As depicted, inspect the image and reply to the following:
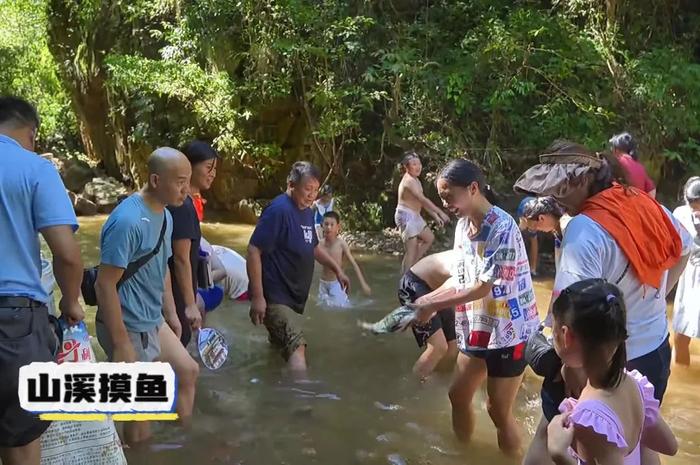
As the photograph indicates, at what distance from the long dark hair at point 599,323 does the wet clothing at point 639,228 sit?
518 millimetres

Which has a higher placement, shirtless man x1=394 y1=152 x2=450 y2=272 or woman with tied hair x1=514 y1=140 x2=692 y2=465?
woman with tied hair x1=514 y1=140 x2=692 y2=465

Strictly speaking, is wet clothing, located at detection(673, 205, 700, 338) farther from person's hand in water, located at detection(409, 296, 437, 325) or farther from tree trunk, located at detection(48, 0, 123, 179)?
tree trunk, located at detection(48, 0, 123, 179)

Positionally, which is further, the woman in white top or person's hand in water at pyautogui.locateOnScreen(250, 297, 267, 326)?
person's hand in water at pyautogui.locateOnScreen(250, 297, 267, 326)

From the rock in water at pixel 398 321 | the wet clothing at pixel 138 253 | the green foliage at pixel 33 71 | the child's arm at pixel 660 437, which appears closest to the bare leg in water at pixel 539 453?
the child's arm at pixel 660 437

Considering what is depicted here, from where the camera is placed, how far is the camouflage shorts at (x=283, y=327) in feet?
17.1

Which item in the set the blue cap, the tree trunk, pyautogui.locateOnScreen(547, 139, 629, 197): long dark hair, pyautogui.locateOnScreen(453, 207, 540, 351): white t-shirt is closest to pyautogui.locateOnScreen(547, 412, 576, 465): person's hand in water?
pyautogui.locateOnScreen(547, 139, 629, 197): long dark hair

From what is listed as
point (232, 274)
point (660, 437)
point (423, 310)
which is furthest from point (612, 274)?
point (232, 274)

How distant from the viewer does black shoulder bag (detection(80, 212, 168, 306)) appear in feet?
12.3

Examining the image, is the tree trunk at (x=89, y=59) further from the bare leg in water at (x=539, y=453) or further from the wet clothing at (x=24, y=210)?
the bare leg in water at (x=539, y=453)

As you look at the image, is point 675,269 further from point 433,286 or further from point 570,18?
point 570,18

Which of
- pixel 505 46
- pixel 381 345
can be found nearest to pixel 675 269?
pixel 381 345

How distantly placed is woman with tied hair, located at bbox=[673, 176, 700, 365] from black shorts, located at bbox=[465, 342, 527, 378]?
2.58 meters

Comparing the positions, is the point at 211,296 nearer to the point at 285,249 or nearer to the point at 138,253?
the point at 285,249

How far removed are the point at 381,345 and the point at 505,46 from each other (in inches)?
229
